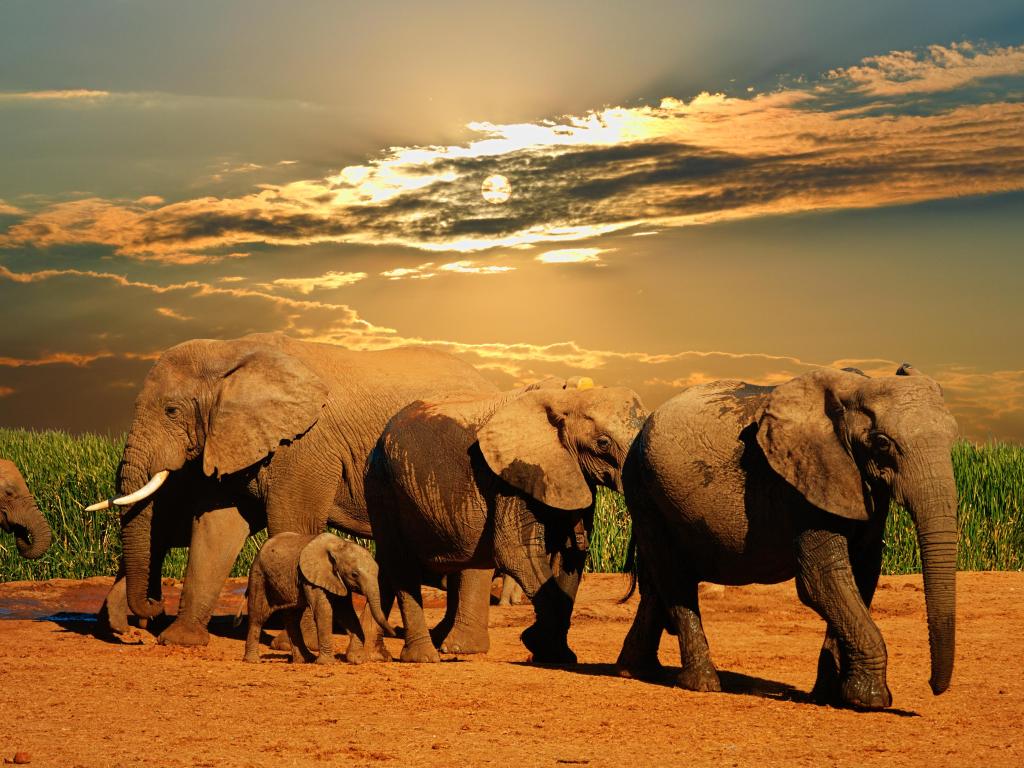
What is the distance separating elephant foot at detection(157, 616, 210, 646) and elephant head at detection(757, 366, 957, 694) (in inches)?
290

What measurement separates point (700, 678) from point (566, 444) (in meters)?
2.26

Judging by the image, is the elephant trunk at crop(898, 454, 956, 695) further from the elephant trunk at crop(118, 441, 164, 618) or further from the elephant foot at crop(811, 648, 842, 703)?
the elephant trunk at crop(118, 441, 164, 618)

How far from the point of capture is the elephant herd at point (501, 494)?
945 cm

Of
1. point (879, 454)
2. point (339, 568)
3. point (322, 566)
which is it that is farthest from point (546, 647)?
point (879, 454)

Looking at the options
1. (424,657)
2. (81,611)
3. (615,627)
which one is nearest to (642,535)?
(424,657)

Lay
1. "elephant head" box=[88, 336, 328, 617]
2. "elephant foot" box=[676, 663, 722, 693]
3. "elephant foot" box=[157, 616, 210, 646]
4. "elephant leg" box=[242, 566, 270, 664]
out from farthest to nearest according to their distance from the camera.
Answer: "elephant head" box=[88, 336, 328, 617]
"elephant foot" box=[157, 616, 210, 646]
"elephant leg" box=[242, 566, 270, 664]
"elephant foot" box=[676, 663, 722, 693]

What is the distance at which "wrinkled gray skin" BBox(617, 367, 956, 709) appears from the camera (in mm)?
9047

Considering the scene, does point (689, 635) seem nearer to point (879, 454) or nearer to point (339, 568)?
point (879, 454)

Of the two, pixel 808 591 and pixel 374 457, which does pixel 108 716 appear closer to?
pixel 374 457

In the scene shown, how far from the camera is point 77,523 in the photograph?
2467cm

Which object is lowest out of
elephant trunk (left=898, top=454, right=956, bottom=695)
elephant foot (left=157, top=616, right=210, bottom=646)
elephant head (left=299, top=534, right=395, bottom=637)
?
elephant foot (left=157, top=616, right=210, bottom=646)

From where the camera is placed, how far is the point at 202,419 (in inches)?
586

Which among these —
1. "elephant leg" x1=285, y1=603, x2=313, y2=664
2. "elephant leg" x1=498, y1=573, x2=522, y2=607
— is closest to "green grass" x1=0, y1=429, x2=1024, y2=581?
"elephant leg" x1=498, y1=573, x2=522, y2=607

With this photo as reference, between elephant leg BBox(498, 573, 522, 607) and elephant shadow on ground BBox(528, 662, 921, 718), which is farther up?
elephant shadow on ground BBox(528, 662, 921, 718)
